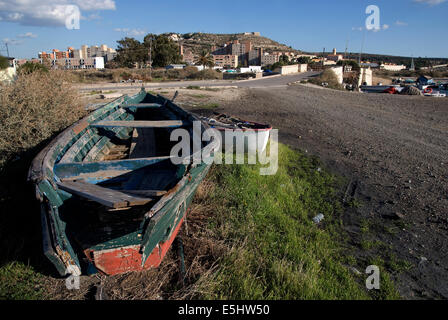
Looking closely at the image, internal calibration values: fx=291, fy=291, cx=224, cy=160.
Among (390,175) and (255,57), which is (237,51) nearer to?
(255,57)

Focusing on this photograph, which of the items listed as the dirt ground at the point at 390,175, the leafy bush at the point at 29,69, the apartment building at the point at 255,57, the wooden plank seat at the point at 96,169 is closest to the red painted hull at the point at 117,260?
the wooden plank seat at the point at 96,169

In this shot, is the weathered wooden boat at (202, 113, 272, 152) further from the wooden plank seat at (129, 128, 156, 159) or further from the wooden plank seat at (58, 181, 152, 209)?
the wooden plank seat at (58, 181, 152, 209)

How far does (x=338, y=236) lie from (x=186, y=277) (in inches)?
98.5

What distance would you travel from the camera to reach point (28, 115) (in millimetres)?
5441

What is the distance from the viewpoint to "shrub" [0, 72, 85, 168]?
5027 mm

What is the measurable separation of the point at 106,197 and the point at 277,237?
2.63 meters

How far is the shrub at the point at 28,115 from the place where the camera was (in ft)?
16.5

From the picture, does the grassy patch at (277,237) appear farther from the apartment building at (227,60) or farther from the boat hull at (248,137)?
the apartment building at (227,60)

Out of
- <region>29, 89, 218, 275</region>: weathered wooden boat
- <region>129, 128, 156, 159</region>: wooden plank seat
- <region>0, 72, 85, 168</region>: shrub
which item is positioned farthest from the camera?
<region>129, 128, 156, 159</region>: wooden plank seat

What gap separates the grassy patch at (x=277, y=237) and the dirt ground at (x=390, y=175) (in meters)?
0.44

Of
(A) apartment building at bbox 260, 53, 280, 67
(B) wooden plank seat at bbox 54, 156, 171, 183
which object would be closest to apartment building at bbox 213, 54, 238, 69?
(A) apartment building at bbox 260, 53, 280, 67

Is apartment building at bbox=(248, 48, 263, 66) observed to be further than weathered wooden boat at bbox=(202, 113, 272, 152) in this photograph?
Yes

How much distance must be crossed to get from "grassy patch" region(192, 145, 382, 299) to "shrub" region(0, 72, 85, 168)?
11.3 feet

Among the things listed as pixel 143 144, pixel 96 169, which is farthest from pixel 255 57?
pixel 96 169
